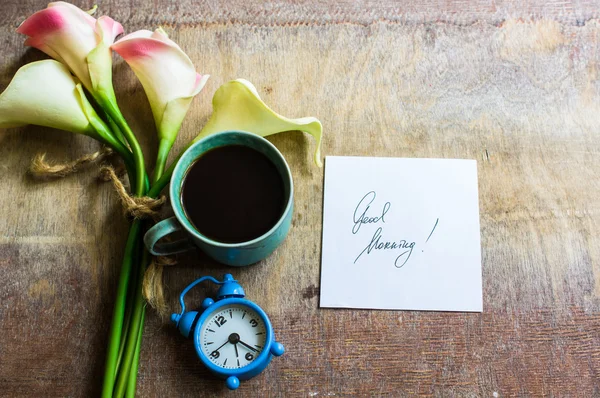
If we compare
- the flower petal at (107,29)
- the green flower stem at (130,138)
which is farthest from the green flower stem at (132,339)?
the flower petal at (107,29)

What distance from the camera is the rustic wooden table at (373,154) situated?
2.20 feet

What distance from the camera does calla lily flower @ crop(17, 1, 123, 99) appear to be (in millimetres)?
688

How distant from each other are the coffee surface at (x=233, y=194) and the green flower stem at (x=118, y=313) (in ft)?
0.35

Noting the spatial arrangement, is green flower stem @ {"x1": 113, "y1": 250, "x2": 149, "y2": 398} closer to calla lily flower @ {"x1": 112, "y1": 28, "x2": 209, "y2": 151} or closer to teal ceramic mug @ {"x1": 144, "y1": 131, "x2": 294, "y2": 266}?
teal ceramic mug @ {"x1": 144, "y1": 131, "x2": 294, "y2": 266}

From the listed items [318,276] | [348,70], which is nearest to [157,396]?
[318,276]

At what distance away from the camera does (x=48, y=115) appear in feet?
2.24

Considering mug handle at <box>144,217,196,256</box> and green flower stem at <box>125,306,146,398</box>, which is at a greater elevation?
mug handle at <box>144,217,196,256</box>

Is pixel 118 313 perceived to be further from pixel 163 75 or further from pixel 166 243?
pixel 163 75

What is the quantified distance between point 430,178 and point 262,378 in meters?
0.38

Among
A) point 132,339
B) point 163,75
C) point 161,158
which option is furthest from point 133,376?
point 163,75

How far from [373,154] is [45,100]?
48 centimetres

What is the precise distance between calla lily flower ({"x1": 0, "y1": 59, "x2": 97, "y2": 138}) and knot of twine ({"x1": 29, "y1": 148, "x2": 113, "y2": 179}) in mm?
36

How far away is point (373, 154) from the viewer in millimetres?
741

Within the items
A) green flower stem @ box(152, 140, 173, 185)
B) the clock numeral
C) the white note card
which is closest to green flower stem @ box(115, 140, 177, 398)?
green flower stem @ box(152, 140, 173, 185)
